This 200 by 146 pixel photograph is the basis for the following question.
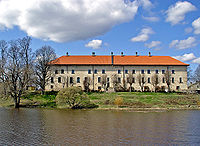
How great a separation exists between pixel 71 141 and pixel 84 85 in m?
32.4

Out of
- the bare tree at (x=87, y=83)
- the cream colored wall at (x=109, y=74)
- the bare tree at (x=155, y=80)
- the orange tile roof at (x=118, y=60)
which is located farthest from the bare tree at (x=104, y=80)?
the bare tree at (x=155, y=80)

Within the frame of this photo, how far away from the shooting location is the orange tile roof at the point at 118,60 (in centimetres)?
4609

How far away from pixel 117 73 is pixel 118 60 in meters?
3.73

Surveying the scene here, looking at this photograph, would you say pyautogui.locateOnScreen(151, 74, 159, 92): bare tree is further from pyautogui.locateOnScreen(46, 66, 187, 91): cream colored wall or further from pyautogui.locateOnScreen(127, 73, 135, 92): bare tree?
pyautogui.locateOnScreen(127, 73, 135, 92): bare tree

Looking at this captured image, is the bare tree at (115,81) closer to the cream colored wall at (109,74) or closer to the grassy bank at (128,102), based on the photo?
the cream colored wall at (109,74)

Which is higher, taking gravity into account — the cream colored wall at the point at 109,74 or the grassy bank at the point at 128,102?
the cream colored wall at the point at 109,74

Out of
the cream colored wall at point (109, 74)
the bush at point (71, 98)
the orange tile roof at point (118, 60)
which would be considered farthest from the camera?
the orange tile roof at point (118, 60)

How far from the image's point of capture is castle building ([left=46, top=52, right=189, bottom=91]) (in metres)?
44.8

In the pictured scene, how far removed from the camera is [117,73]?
46.2m

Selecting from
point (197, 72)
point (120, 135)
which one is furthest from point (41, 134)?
point (197, 72)

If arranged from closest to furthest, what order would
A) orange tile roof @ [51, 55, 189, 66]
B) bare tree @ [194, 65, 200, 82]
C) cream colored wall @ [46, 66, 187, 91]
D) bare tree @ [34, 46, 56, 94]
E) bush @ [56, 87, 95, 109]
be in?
bush @ [56, 87, 95, 109] → bare tree @ [34, 46, 56, 94] → cream colored wall @ [46, 66, 187, 91] → orange tile roof @ [51, 55, 189, 66] → bare tree @ [194, 65, 200, 82]

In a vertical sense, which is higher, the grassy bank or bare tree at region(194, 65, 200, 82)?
bare tree at region(194, 65, 200, 82)

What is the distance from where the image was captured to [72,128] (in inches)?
555

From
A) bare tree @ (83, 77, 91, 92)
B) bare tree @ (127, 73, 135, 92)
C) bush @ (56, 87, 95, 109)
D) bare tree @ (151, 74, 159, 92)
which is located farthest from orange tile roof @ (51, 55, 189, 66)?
bush @ (56, 87, 95, 109)
